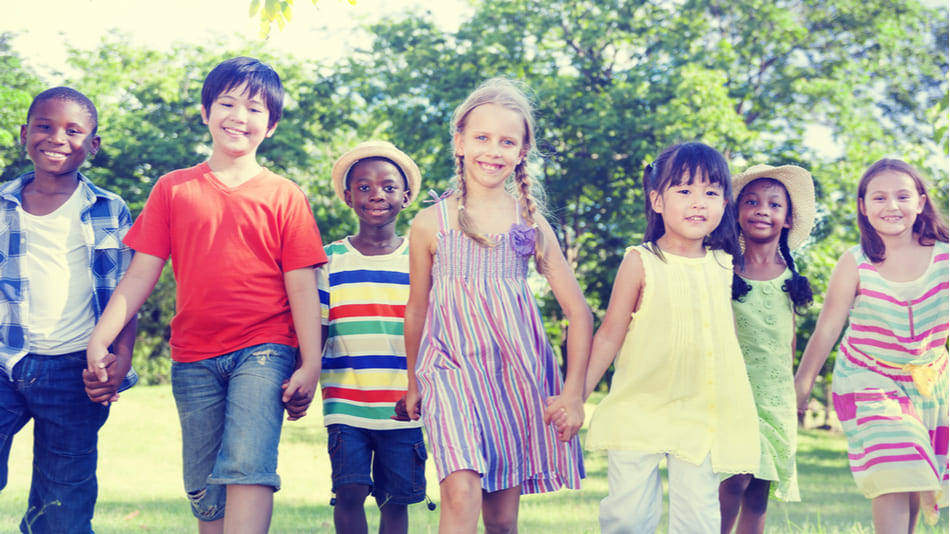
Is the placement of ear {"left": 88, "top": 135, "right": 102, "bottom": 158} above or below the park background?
below

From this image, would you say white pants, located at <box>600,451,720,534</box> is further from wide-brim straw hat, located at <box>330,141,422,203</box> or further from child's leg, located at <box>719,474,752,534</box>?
wide-brim straw hat, located at <box>330,141,422,203</box>

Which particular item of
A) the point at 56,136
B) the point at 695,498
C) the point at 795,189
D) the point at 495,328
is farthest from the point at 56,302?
the point at 795,189

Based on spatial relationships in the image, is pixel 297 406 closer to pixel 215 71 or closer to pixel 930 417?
pixel 215 71

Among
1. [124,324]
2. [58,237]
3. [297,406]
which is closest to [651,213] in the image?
[297,406]

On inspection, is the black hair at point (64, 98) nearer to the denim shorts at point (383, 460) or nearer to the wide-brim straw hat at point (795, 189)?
the denim shorts at point (383, 460)

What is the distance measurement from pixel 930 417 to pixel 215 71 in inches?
142

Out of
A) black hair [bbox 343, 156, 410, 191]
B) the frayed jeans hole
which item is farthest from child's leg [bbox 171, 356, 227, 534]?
black hair [bbox 343, 156, 410, 191]

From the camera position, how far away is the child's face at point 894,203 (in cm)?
425

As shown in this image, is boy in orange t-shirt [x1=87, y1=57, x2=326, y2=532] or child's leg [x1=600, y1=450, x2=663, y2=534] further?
child's leg [x1=600, y1=450, x2=663, y2=534]

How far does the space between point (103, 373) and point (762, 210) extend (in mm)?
3207

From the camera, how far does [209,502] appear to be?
3586 millimetres

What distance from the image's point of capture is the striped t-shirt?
13.9ft

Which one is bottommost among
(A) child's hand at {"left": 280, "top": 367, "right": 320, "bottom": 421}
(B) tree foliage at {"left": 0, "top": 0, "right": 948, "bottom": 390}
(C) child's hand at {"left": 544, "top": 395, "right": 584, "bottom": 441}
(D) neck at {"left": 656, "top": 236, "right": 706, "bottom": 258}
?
(C) child's hand at {"left": 544, "top": 395, "right": 584, "bottom": 441}

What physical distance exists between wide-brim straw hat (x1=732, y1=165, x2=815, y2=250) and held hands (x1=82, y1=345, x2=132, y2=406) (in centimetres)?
307
